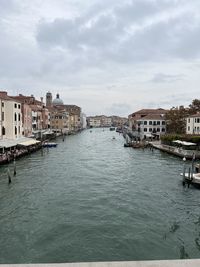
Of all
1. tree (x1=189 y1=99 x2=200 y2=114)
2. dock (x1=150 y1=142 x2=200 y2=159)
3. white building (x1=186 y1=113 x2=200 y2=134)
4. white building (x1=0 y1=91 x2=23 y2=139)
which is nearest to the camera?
dock (x1=150 y1=142 x2=200 y2=159)

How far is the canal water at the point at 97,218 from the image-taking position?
39.5 ft

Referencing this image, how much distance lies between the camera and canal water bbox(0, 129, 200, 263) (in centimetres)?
1205

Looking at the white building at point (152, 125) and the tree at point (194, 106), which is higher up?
the tree at point (194, 106)

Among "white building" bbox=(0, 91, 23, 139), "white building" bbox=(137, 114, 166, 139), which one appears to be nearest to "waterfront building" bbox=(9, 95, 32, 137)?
"white building" bbox=(0, 91, 23, 139)

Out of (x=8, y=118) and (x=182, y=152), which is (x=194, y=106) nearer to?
(x=182, y=152)

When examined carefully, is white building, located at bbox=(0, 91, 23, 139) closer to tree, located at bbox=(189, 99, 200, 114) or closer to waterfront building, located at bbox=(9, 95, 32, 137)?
waterfront building, located at bbox=(9, 95, 32, 137)

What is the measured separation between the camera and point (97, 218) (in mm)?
15992

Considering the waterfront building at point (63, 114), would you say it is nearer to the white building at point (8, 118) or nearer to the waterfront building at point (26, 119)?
the waterfront building at point (26, 119)

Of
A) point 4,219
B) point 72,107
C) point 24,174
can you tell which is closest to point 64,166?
point 24,174

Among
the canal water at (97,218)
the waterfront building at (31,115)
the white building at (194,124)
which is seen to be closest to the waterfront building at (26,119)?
the waterfront building at (31,115)

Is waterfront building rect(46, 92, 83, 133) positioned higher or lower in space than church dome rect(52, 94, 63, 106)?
lower

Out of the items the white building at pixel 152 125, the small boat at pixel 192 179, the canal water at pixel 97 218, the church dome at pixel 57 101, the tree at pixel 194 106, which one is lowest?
the canal water at pixel 97 218

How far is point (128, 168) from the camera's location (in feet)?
107

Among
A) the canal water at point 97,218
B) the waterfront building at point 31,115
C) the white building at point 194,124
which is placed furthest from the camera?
the waterfront building at point 31,115
